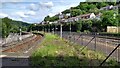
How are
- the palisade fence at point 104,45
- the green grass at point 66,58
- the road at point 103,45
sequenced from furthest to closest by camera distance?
the road at point 103,45, the palisade fence at point 104,45, the green grass at point 66,58

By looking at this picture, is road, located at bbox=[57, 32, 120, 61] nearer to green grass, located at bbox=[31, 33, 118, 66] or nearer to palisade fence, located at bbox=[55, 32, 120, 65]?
palisade fence, located at bbox=[55, 32, 120, 65]

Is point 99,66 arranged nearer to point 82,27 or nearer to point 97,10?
point 82,27

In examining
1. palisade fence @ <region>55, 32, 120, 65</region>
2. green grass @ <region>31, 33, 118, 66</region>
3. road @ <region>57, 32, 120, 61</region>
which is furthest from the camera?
road @ <region>57, 32, 120, 61</region>

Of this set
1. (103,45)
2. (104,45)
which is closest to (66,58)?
(103,45)

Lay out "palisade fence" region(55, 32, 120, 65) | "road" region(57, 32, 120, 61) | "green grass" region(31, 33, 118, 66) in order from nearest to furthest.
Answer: "green grass" region(31, 33, 118, 66) < "palisade fence" region(55, 32, 120, 65) < "road" region(57, 32, 120, 61)

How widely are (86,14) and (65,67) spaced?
9880cm

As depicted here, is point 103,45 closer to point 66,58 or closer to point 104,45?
point 104,45

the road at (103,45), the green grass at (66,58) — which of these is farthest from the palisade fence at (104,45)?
the green grass at (66,58)

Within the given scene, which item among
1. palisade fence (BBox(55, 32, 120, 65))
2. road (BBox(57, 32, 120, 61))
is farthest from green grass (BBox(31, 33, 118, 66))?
road (BBox(57, 32, 120, 61))

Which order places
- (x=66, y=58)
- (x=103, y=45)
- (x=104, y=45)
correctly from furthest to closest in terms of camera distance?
(x=104, y=45) < (x=103, y=45) < (x=66, y=58)

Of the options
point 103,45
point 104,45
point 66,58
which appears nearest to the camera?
point 66,58

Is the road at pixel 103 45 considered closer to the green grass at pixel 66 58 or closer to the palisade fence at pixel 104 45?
the palisade fence at pixel 104 45

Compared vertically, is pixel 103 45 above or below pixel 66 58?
below

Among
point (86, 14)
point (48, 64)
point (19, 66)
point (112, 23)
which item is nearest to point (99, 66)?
point (48, 64)
